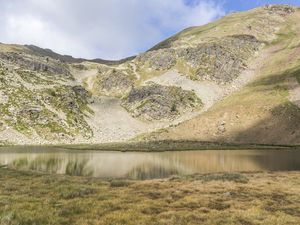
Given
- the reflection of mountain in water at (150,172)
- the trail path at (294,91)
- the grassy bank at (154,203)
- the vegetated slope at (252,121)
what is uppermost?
the trail path at (294,91)

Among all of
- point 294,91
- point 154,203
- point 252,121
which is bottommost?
point 154,203

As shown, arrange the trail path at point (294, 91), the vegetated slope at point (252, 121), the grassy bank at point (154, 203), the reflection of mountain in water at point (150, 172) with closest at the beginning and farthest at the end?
the grassy bank at point (154, 203), the reflection of mountain in water at point (150, 172), the vegetated slope at point (252, 121), the trail path at point (294, 91)

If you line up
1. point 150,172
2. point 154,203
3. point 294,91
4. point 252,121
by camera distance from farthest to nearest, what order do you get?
1. point 294,91
2. point 252,121
3. point 150,172
4. point 154,203

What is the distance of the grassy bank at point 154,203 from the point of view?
941 inches

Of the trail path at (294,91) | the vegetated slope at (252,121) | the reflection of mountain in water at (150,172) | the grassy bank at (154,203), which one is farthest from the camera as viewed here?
the trail path at (294,91)

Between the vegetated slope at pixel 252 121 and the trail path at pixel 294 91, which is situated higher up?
the trail path at pixel 294 91

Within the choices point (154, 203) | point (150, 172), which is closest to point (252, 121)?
point (150, 172)

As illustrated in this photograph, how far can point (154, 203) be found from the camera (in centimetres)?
3014

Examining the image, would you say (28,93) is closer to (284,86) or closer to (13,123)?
(13,123)

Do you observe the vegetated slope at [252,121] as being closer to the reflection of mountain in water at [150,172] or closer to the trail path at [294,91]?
the trail path at [294,91]

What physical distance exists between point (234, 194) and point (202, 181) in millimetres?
10668

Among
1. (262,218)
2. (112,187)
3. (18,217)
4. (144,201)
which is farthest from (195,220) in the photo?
(112,187)

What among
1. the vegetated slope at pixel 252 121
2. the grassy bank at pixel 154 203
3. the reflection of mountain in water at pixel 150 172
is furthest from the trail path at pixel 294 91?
the grassy bank at pixel 154 203

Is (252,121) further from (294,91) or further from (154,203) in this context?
(154,203)
